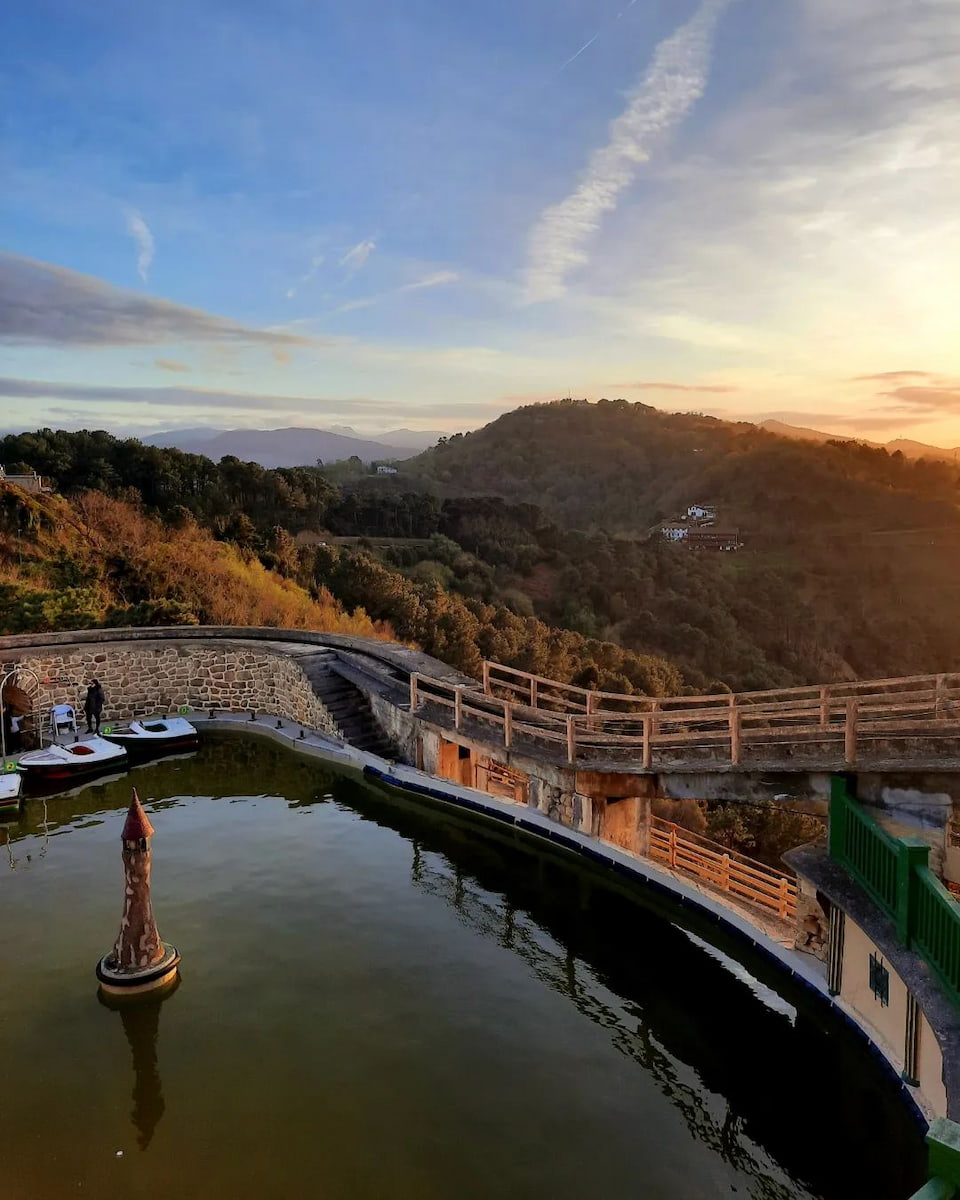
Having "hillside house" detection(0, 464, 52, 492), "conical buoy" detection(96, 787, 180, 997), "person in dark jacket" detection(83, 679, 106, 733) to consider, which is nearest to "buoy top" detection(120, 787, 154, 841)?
"conical buoy" detection(96, 787, 180, 997)

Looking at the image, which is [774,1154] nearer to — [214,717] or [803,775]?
[803,775]

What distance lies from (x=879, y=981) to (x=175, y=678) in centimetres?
1638

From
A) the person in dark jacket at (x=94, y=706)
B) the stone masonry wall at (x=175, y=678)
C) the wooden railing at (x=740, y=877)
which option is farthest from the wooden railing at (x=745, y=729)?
the person in dark jacket at (x=94, y=706)

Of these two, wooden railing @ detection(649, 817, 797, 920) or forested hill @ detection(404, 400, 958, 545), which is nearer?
wooden railing @ detection(649, 817, 797, 920)

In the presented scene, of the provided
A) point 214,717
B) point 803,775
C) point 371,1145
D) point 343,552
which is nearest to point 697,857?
point 803,775

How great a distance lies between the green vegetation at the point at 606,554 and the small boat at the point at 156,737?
Result: 5.48 m

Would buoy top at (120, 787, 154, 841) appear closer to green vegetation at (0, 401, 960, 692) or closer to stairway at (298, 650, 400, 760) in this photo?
stairway at (298, 650, 400, 760)

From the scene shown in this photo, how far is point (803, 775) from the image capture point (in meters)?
9.65

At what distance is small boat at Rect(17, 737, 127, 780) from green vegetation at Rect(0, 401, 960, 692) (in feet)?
20.8

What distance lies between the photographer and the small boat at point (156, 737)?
17.0 metres

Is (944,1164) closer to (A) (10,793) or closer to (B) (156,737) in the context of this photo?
(A) (10,793)

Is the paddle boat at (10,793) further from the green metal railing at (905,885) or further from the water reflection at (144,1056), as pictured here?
the green metal railing at (905,885)

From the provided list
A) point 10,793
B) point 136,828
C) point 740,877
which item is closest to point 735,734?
point 740,877

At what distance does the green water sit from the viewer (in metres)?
6.38
